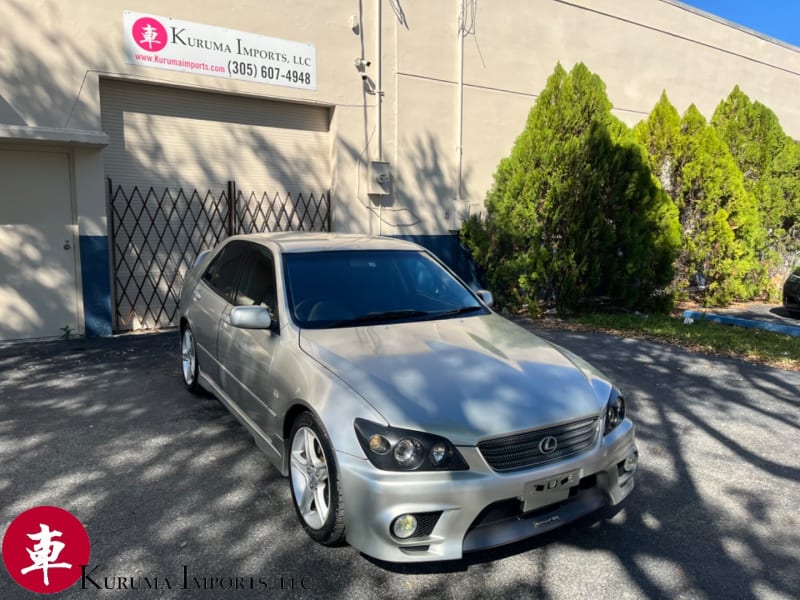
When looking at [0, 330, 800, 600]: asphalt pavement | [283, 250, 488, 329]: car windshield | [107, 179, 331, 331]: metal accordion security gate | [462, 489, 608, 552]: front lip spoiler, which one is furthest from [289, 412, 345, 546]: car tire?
[107, 179, 331, 331]: metal accordion security gate

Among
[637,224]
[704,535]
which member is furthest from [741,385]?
[637,224]

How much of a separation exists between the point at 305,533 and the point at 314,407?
78 centimetres

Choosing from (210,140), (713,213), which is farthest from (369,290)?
(713,213)

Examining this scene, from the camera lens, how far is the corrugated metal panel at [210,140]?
8.14 m

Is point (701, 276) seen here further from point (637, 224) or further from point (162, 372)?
point (162, 372)

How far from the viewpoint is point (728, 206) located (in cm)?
1127

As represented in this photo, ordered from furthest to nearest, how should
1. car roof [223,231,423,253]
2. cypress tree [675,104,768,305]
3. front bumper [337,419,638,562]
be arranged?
cypress tree [675,104,768,305] < car roof [223,231,423,253] < front bumper [337,419,638,562]

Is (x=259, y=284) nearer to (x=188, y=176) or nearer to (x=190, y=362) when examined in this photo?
(x=190, y=362)

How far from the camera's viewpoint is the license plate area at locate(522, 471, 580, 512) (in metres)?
2.74

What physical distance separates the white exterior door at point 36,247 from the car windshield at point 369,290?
16.7 feet

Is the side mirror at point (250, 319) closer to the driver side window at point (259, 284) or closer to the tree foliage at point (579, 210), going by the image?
the driver side window at point (259, 284)

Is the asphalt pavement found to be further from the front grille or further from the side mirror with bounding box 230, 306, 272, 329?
the side mirror with bounding box 230, 306, 272, 329

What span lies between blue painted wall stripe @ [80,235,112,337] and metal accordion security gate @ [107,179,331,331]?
0.37 meters

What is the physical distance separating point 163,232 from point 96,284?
1.23 meters
